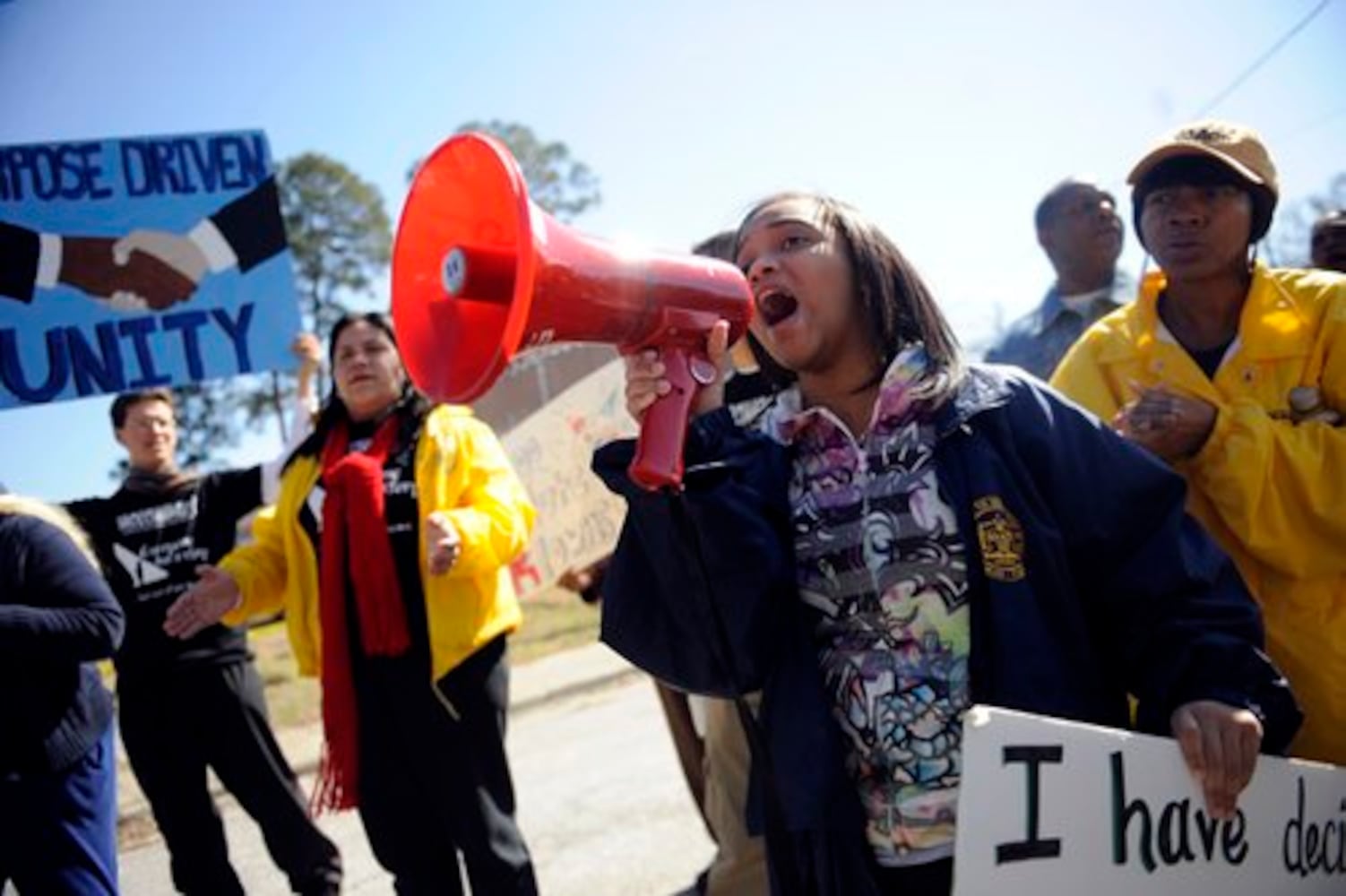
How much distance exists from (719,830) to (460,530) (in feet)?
4.05

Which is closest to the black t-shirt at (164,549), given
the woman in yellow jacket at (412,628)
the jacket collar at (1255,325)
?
the woman in yellow jacket at (412,628)

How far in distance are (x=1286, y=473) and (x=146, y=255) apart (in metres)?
4.12

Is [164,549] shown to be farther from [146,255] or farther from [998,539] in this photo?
[998,539]

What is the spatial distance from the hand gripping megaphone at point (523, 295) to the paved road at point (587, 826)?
275 centimetres

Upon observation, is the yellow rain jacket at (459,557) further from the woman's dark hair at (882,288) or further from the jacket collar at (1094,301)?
the jacket collar at (1094,301)

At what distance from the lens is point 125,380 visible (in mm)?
4008

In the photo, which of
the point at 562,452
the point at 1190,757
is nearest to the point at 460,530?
the point at 1190,757

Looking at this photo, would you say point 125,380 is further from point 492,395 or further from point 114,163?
point 492,395

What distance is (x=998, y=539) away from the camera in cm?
148

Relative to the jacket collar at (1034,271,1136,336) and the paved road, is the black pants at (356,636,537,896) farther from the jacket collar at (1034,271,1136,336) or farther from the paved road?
the jacket collar at (1034,271,1136,336)

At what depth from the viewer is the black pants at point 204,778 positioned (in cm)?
379

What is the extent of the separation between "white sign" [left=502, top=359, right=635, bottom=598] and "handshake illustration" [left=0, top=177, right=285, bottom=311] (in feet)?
6.14

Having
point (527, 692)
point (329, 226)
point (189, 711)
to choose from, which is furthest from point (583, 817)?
point (329, 226)

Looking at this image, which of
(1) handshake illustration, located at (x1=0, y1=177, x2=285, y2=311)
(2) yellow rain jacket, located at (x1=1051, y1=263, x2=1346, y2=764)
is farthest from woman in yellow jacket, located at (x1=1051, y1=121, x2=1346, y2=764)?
(1) handshake illustration, located at (x1=0, y1=177, x2=285, y2=311)
